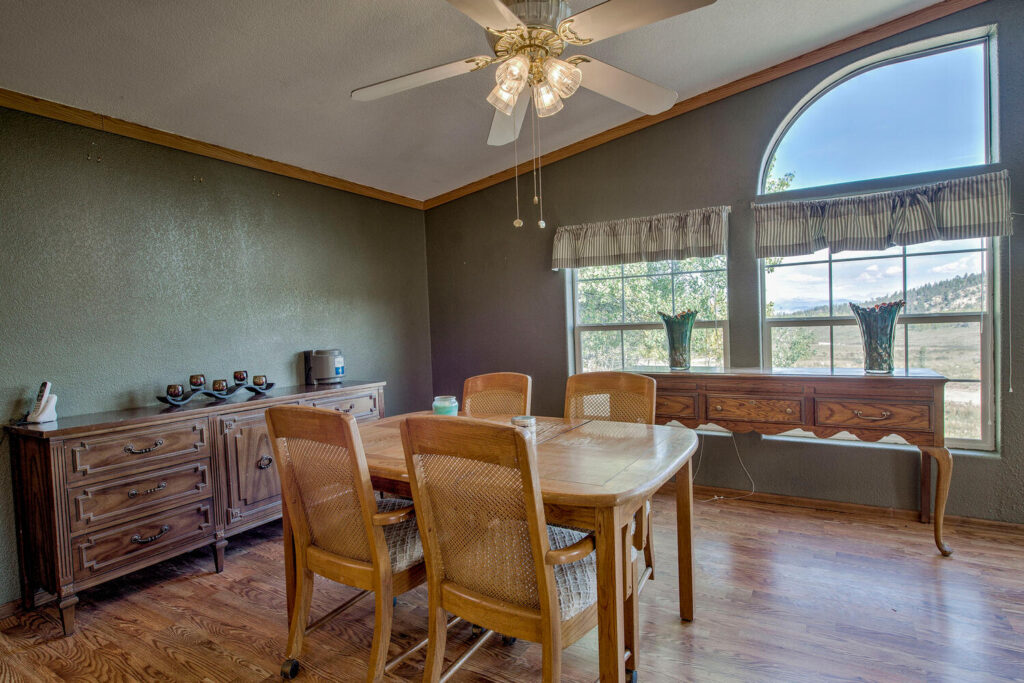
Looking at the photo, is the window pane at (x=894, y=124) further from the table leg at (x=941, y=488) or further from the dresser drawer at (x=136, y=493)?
the dresser drawer at (x=136, y=493)

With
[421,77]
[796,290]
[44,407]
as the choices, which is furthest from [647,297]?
[44,407]

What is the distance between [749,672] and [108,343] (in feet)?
10.8

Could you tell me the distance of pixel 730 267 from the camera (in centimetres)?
354

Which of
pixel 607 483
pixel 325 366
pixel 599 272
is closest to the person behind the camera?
pixel 607 483

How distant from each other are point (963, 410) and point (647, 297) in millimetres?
1989

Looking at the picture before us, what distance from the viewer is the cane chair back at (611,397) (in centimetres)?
240

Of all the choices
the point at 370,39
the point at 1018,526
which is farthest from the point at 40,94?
the point at 1018,526

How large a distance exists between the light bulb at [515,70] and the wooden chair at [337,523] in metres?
1.26

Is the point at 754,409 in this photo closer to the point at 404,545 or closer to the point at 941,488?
the point at 941,488

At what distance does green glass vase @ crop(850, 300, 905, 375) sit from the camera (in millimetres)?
2791

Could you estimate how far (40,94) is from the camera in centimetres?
243

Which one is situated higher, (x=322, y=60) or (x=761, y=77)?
(x=761, y=77)

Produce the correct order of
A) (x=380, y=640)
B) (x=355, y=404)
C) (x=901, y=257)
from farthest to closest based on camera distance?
(x=355, y=404) → (x=901, y=257) → (x=380, y=640)

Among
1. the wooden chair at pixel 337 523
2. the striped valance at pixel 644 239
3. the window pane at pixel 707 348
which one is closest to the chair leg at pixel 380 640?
the wooden chair at pixel 337 523
